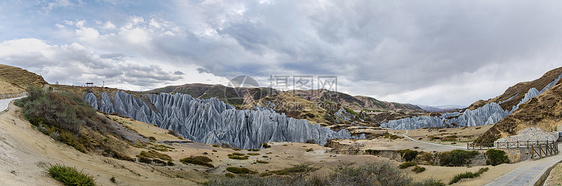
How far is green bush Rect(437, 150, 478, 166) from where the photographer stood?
2026 centimetres

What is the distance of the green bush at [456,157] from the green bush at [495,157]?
3.58 feet

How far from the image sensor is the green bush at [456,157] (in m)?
20.3

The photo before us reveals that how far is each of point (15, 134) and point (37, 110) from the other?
17.3 ft

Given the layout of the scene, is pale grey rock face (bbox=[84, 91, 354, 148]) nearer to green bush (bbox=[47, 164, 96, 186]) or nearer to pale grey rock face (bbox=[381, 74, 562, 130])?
pale grey rock face (bbox=[381, 74, 562, 130])

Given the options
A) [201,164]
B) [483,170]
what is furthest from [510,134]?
[201,164]

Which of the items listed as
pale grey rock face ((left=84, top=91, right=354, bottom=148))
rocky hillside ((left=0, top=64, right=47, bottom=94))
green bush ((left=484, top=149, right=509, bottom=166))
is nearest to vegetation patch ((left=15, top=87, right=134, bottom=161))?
green bush ((left=484, top=149, right=509, bottom=166))

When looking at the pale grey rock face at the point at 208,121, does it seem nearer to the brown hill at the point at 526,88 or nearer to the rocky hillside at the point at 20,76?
the rocky hillside at the point at 20,76

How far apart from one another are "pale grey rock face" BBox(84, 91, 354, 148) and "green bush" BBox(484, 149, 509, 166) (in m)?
38.0

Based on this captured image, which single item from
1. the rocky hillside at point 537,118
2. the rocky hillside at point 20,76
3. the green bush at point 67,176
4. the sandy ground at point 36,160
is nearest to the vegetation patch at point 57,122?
the sandy ground at point 36,160

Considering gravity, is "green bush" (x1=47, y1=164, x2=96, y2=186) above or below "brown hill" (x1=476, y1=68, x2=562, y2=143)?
below

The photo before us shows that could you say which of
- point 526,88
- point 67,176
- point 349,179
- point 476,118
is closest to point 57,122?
point 67,176

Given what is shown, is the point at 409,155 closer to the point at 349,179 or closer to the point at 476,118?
the point at 349,179

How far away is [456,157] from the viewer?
20.9 meters

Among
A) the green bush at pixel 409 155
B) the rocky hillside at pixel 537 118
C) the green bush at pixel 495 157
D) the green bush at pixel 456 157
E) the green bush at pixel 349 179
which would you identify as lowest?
the green bush at pixel 409 155
